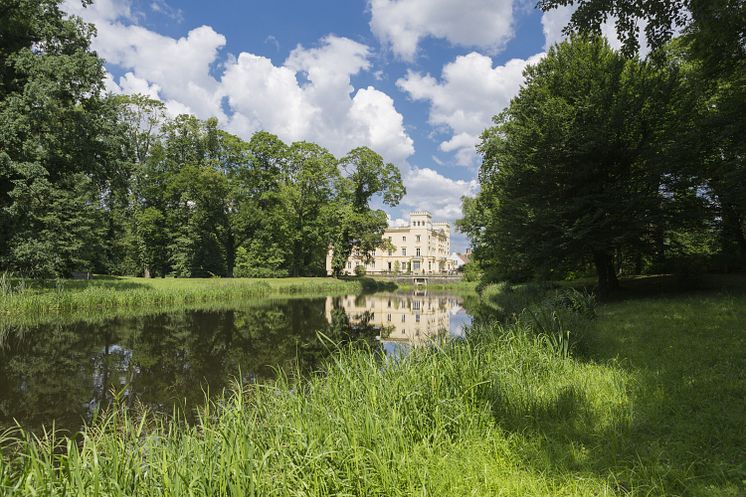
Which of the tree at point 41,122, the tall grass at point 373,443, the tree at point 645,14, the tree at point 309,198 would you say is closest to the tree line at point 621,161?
the tree at point 645,14

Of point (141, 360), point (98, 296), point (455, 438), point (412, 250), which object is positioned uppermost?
point (412, 250)

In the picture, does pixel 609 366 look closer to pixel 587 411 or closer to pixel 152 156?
pixel 587 411

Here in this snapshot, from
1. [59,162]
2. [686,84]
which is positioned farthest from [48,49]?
[686,84]

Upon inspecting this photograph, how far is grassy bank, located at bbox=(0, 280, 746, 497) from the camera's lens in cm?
261

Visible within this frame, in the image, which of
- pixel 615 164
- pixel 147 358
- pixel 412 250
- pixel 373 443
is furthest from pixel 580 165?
pixel 412 250

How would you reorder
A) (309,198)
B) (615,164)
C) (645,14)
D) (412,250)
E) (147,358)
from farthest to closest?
(412,250) → (309,198) → (615,164) → (147,358) → (645,14)

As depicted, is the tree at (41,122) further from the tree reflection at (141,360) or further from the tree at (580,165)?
the tree at (580,165)

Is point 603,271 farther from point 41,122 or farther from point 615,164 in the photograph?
point 41,122

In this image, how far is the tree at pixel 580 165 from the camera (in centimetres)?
1461

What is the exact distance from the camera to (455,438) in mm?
3996

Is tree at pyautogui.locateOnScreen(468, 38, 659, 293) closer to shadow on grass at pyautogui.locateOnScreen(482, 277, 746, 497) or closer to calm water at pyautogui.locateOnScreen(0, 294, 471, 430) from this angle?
calm water at pyautogui.locateOnScreen(0, 294, 471, 430)

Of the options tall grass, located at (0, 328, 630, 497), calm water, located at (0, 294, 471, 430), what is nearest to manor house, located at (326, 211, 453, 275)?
calm water, located at (0, 294, 471, 430)

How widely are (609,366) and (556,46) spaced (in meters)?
16.2

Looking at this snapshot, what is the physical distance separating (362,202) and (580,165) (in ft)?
105
